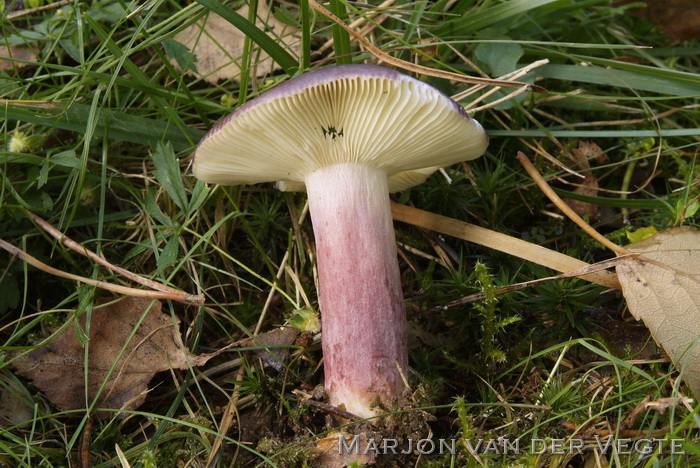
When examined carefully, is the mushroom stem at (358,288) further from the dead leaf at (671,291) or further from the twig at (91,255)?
the dead leaf at (671,291)

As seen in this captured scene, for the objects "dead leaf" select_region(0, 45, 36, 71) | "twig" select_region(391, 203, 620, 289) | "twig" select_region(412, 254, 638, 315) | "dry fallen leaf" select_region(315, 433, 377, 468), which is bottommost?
"dry fallen leaf" select_region(315, 433, 377, 468)

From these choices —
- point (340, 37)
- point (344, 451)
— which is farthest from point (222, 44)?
point (344, 451)

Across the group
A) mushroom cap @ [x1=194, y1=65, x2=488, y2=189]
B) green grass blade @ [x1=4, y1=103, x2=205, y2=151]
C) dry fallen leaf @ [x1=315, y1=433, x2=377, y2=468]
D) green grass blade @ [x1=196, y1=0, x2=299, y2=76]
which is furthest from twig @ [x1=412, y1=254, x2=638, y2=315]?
green grass blade @ [x1=4, y1=103, x2=205, y2=151]

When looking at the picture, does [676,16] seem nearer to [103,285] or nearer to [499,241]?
[499,241]

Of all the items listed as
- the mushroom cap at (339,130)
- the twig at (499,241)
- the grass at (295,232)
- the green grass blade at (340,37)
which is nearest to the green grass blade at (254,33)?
the grass at (295,232)

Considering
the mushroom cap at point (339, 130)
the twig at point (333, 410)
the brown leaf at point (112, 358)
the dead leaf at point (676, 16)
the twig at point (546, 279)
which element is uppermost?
the dead leaf at point (676, 16)

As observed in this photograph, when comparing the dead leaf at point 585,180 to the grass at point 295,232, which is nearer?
the grass at point 295,232

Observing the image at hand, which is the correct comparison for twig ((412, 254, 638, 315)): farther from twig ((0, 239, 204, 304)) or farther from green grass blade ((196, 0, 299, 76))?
green grass blade ((196, 0, 299, 76))

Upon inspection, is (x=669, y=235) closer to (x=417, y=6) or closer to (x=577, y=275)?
(x=577, y=275)
